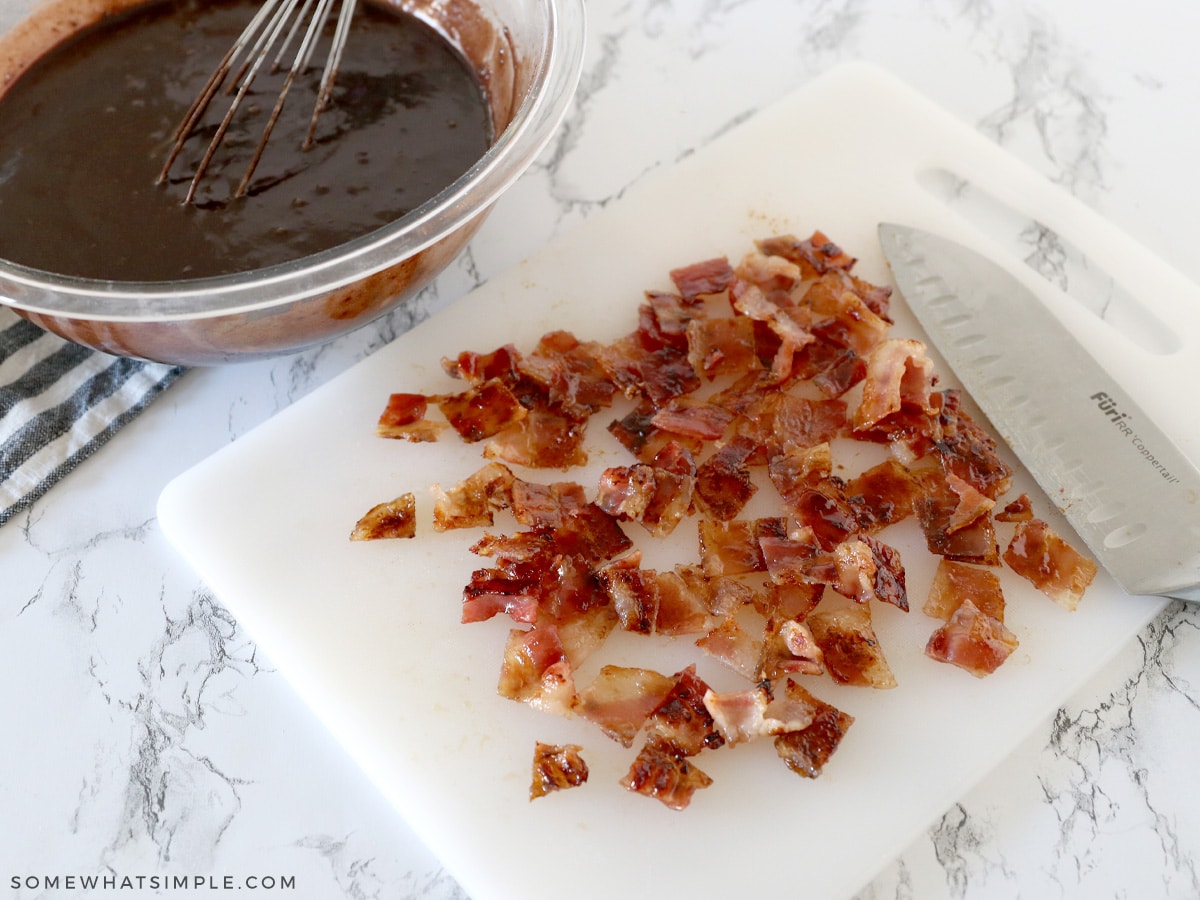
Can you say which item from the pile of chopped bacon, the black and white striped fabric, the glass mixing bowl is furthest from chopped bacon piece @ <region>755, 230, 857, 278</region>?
the black and white striped fabric

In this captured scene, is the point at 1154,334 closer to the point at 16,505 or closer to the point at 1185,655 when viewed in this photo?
the point at 1185,655

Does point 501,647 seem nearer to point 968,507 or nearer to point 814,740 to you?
point 814,740

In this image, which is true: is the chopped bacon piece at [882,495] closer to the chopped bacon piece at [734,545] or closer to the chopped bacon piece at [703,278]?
the chopped bacon piece at [734,545]

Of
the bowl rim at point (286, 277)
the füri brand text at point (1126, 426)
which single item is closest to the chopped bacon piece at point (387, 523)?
the bowl rim at point (286, 277)

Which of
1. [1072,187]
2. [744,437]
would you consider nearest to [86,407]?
[744,437]

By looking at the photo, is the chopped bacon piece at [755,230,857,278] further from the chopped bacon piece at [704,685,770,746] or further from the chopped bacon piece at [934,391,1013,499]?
the chopped bacon piece at [704,685,770,746]

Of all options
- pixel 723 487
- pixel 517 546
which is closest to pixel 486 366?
pixel 517 546
